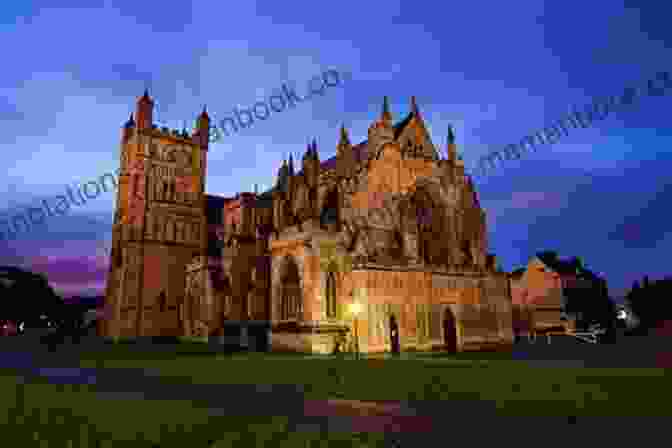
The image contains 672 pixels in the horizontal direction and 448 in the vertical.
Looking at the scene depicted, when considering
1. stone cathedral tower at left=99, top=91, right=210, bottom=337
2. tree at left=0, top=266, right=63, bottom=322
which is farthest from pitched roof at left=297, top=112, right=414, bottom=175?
tree at left=0, top=266, right=63, bottom=322

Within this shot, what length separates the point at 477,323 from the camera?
40.6 m

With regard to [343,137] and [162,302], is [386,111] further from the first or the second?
[162,302]

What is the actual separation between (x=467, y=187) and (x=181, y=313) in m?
35.4

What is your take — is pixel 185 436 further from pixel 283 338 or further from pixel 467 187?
pixel 467 187

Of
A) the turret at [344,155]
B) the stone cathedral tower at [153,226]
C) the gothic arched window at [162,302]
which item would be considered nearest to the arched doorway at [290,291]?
the turret at [344,155]

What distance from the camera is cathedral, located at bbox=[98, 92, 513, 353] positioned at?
31469mm

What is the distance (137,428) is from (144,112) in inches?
2229

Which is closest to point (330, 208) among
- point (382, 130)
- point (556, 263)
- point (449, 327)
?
point (382, 130)

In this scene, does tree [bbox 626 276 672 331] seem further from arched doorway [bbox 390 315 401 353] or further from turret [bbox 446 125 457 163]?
arched doorway [bbox 390 315 401 353]

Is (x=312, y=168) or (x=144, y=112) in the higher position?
(x=144, y=112)

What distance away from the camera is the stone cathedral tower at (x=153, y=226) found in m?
51.4

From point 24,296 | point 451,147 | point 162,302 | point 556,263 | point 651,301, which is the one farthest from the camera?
point 24,296

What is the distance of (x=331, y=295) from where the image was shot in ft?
101

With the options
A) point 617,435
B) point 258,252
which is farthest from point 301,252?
point 617,435
